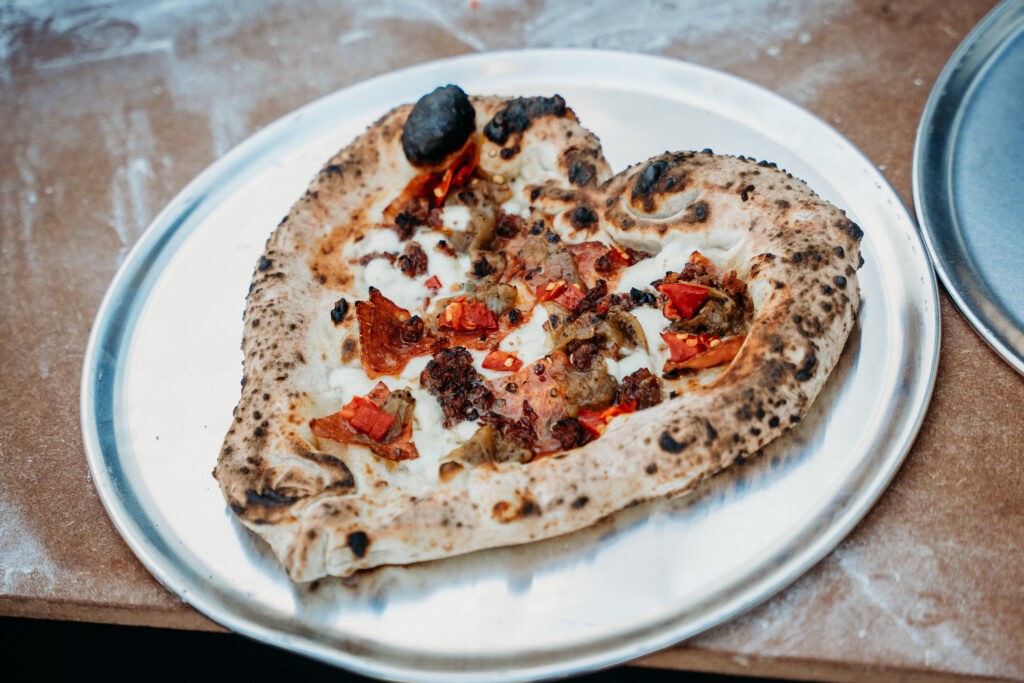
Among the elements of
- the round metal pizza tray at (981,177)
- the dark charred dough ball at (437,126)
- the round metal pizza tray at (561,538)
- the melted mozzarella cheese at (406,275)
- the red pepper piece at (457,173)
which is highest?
the dark charred dough ball at (437,126)

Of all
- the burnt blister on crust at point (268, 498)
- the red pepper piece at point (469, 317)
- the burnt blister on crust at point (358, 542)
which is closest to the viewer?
the burnt blister on crust at point (358, 542)

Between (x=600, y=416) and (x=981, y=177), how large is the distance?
290 cm

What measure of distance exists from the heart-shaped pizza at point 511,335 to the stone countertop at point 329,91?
27.1 inches

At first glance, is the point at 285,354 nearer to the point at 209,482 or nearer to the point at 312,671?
the point at 209,482

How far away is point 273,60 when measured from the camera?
677 cm

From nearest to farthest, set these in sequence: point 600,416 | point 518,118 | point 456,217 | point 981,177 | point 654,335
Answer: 1. point 600,416
2. point 654,335
3. point 456,217
4. point 518,118
5. point 981,177

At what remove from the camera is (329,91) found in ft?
21.0

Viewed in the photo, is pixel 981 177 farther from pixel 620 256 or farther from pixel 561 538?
pixel 561 538

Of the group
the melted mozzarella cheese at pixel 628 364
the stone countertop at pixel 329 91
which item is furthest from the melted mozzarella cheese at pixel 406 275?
the stone countertop at pixel 329 91

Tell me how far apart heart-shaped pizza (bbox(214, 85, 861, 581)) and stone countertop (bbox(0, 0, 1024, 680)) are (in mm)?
687

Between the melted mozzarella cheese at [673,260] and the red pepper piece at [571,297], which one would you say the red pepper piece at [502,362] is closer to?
the red pepper piece at [571,297]

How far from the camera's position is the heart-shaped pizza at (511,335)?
329cm

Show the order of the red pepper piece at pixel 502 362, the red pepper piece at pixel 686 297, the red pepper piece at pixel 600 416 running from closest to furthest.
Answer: the red pepper piece at pixel 600 416 < the red pepper piece at pixel 686 297 < the red pepper piece at pixel 502 362

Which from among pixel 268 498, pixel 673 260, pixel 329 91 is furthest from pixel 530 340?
pixel 329 91
